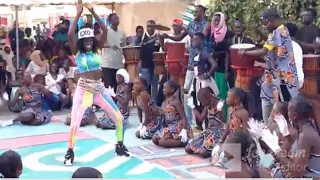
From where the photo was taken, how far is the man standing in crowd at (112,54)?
30.3ft

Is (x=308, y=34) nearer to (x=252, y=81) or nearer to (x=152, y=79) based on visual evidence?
(x=252, y=81)

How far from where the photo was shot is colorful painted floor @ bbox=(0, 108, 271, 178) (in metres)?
5.88

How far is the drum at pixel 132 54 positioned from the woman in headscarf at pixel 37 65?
156 cm

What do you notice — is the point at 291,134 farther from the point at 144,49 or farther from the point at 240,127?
the point at 144,49

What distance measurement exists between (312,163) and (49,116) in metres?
5.49

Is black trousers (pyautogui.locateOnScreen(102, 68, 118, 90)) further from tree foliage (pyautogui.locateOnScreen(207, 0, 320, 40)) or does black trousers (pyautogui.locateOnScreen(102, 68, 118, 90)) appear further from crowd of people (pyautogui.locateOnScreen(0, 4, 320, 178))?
tree foliage (pyautogui.locateOnScreen(207, 0, 320, 40))

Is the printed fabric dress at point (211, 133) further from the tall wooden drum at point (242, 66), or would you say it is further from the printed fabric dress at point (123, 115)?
the printed fabric dress at point (123, 115)

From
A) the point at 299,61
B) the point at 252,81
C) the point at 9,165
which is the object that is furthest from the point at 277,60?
the point at 9,165

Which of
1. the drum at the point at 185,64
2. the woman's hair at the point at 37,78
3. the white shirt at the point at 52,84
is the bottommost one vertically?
the white shirt at the point at 52,84

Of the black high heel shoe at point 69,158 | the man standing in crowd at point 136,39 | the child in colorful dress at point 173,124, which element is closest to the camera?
the black high heel shoe at point 69,158

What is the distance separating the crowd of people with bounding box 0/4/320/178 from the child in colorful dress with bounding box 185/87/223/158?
1 centimetres

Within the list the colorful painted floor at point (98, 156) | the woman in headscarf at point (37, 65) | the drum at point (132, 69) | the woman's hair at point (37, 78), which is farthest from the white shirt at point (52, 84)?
the colorful painted floor at point (98, 156)

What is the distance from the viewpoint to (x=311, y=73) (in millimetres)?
6273

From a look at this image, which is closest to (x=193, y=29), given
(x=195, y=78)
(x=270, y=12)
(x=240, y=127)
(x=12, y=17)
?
(x=195, y=78)
